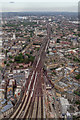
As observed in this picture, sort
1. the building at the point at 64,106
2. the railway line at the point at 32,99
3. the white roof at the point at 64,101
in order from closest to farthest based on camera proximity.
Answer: the railway line at the point at 32,99
the building at the point at 64,106
the white roof at the point at 64,101

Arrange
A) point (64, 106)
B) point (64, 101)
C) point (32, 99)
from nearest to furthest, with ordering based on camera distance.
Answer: point (64, 106) < point (64, 101) < point (32, 99)

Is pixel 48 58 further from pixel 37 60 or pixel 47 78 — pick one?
pixel 47 78

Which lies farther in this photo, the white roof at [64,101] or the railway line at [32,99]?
the white roof at [64,101]

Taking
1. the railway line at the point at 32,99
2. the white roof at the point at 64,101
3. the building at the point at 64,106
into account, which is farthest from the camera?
the white roof at the point at 64,101

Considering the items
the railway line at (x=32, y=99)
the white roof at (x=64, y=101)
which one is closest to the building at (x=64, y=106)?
the white roof at (x=64, y=101)

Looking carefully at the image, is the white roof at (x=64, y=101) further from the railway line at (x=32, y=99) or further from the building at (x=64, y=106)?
the railway line at (x=32, y=99)

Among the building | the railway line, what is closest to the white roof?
the building

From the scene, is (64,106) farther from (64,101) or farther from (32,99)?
(32,99)

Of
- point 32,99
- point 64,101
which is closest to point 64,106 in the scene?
point 64,101

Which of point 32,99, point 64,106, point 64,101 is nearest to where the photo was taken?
point 64,106

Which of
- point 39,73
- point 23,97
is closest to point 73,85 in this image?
point 39,73

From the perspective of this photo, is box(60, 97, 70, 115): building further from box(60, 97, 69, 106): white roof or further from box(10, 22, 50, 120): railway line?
box(10, 22, 50, 120): railway line
